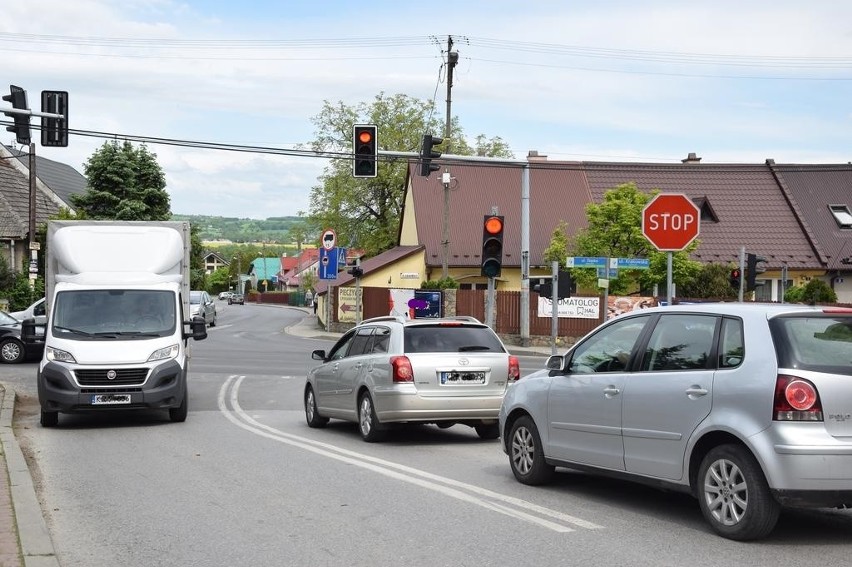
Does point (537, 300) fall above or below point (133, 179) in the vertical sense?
below

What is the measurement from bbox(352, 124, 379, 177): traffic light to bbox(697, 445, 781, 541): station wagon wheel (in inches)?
638

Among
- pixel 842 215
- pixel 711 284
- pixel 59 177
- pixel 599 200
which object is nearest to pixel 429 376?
pixel 711 284

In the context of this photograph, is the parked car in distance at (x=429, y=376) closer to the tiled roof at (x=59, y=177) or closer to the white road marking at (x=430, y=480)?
the white road marking at (x=430, y=480)

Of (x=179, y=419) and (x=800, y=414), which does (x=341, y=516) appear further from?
(x=179, y=419)

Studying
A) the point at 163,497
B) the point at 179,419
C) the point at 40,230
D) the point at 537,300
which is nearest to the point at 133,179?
the point at 40,230

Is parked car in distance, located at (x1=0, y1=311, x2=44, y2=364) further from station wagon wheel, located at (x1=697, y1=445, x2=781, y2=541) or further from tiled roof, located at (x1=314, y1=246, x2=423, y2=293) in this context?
tiled roof, located at (x1=314, y1=246, x2=423, y2=293)

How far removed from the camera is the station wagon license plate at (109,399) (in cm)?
1527

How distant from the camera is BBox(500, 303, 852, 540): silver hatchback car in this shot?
23.3 ft

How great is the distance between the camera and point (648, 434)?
8.30 meters

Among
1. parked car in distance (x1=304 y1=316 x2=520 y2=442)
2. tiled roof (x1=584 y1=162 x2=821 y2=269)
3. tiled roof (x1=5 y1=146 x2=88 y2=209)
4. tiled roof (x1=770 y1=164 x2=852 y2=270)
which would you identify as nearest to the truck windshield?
parked car in distance (x1=304 y1=316 x2=520 y2=442)

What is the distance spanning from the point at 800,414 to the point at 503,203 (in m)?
48.8

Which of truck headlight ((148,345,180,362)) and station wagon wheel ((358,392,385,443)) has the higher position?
truck headlight ((148,345,180,362))

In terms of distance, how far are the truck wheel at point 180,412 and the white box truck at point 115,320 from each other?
0.02 metres

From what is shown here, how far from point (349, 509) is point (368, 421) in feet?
16.3
